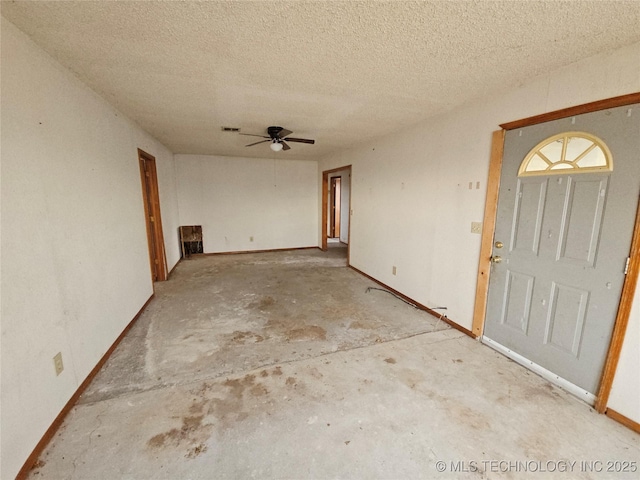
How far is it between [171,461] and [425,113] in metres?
3.47

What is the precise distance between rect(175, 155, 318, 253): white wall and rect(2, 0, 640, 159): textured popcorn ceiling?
323 cm

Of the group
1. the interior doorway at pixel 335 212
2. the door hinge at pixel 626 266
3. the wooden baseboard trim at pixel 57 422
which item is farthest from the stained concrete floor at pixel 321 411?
the interior doorway at pixel 335 212

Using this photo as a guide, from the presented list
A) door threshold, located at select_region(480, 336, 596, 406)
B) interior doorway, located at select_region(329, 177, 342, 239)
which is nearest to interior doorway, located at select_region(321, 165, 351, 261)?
interior doorway, located at select_region(329, 177, 342, 239)

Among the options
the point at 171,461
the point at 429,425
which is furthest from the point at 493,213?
the point at 171,461

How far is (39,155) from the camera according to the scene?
155cm

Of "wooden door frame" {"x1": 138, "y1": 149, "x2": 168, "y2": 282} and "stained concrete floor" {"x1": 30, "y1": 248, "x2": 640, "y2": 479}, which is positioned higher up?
"wooden door frame" {"x1": 138, "y1": 149, "x2": 168, "y2": 282}

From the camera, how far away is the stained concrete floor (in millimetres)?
1373

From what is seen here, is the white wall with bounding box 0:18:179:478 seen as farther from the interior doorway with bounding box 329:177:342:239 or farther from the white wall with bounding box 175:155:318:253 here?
the interior doorway with bounding box 329:177:342:239

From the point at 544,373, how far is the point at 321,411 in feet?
5.74

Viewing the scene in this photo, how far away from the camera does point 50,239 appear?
1611mm

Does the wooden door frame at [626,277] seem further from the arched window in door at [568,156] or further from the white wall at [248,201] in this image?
the white wall at [248,201]

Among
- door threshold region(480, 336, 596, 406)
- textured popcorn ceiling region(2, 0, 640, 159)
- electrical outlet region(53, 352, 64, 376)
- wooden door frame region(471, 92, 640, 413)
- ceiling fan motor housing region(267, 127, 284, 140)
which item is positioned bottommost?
door threshold region(480, 336, 596, 406)

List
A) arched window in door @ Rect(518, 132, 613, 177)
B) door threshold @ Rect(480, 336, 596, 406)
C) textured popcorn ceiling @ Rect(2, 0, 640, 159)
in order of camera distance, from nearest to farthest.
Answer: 1. textured popcorn ceiling @ Rect(2, 0, 640, 159)
2. arched window in door @ Rect(518, 132, 613, 177)
3. door threshold @ Rect(480, 336, 596, 406)

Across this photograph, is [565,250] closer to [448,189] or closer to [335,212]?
[448,189]
